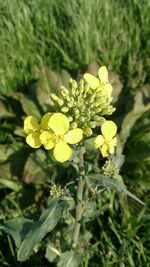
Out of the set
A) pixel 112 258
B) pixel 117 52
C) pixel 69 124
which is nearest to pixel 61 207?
pixel 69 124

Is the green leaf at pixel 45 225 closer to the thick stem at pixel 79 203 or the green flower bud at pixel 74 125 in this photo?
the thick stem at pixel 79 203

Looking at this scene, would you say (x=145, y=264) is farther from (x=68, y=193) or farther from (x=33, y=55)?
(x=33, y=55)

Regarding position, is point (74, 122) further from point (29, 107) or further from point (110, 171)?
point (29, 107)

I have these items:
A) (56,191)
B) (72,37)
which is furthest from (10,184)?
(72,37)

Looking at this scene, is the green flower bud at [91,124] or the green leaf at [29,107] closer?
the green flower bud at [91,124]

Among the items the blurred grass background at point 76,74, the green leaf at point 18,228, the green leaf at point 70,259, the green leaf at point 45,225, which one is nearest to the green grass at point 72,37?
the blurred grass background at point 76,74

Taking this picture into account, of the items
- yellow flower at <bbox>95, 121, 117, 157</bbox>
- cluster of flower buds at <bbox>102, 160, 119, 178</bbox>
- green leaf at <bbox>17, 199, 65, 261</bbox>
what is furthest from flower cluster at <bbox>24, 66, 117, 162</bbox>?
green leaf at <bbox>17, 199, 65, 261</bbox>
